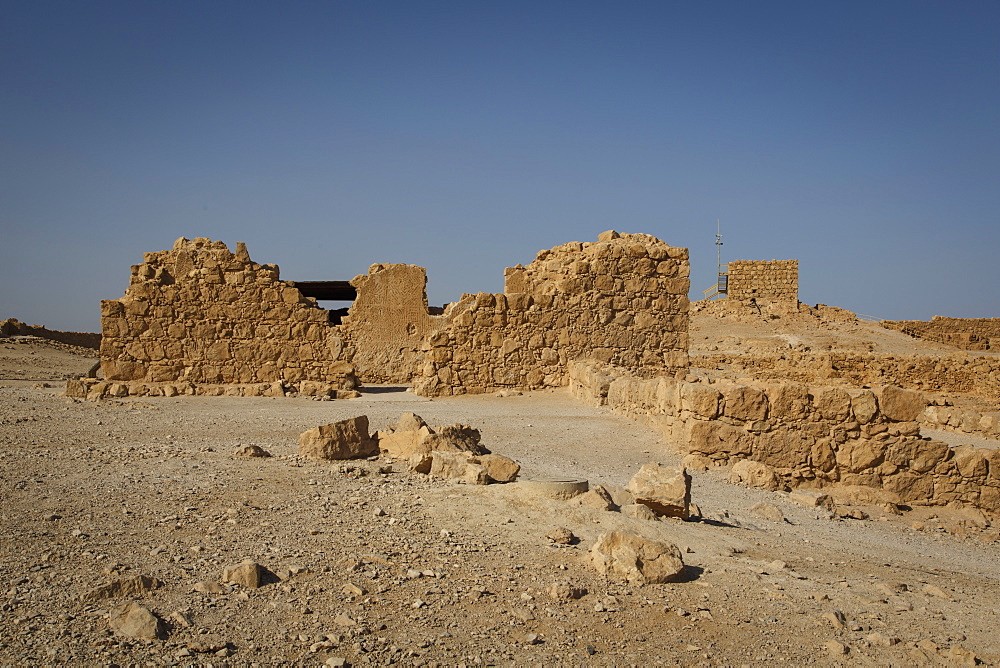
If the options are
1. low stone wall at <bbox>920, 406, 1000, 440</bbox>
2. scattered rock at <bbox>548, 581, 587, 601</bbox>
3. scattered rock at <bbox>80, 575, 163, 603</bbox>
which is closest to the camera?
scattered rock at <bbox>80, 575, 163, 603</bbox>

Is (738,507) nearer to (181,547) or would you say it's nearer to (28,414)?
(181,547)

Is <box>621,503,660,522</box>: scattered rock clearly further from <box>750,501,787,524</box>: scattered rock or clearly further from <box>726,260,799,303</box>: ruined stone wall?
<box>726,260,799,303</box>: ruined stone wall

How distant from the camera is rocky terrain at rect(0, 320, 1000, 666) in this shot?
2803 millimetres

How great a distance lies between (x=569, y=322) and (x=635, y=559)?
32.5 ft

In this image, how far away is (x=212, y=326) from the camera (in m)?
13.0

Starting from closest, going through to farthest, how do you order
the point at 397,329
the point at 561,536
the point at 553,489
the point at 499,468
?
the point at 561,536, the point at 553,489, the point at 499,468, the point at 397,329

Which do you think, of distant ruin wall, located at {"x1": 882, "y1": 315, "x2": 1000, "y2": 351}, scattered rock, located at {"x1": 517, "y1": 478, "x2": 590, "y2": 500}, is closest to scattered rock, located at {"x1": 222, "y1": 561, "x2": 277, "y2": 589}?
scattered rock, located at {"x1": 517, "y1": 478, "x2": 590, "y2": 500}

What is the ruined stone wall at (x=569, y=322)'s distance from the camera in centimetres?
1305

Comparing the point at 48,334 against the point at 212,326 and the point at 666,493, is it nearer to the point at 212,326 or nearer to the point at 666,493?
the point at 212,326

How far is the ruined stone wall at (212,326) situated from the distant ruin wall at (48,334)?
13240mm

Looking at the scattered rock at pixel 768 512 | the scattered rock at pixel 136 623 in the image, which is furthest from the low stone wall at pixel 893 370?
the scattered rock at pixel 136 623

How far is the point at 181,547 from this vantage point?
357 centimetres

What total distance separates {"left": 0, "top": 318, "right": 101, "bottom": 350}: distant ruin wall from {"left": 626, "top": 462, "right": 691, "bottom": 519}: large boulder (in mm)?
23640

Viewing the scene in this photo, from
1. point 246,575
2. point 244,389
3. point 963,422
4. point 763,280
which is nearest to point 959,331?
point 763,280
